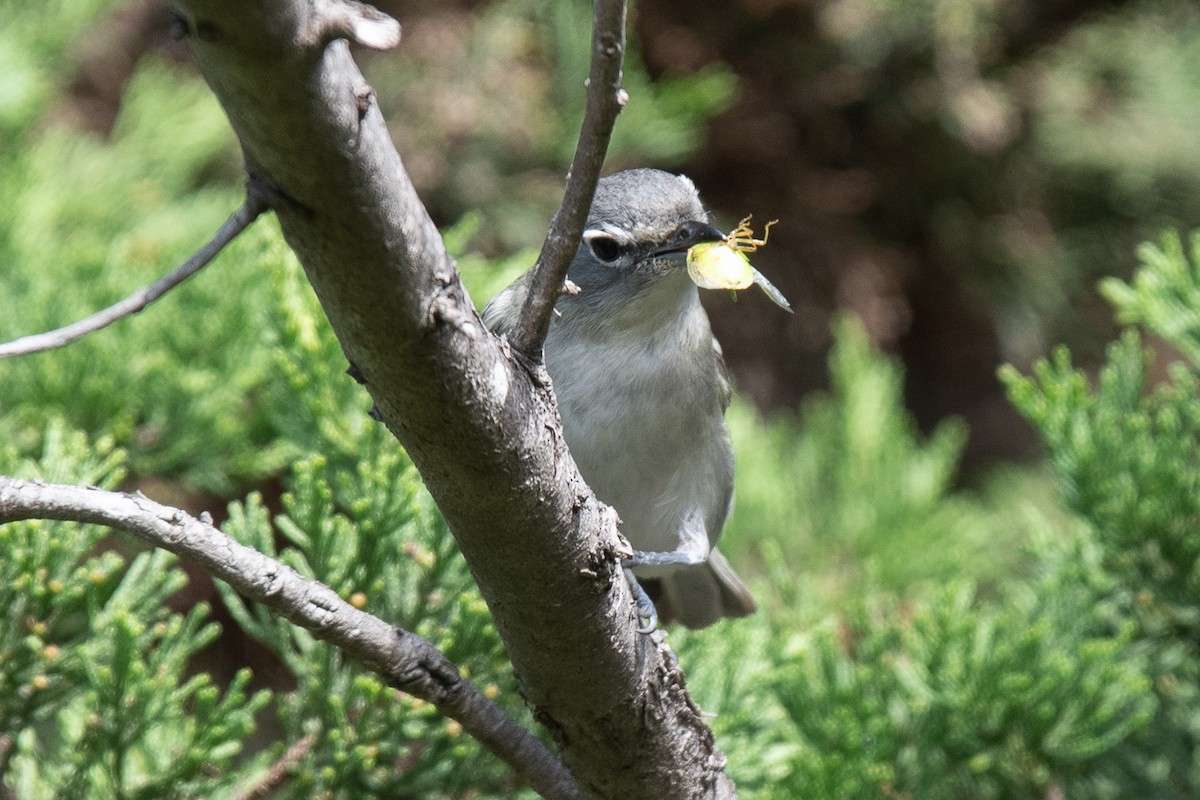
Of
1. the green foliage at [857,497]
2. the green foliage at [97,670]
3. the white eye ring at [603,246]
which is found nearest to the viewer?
the green foliage at [97,670]

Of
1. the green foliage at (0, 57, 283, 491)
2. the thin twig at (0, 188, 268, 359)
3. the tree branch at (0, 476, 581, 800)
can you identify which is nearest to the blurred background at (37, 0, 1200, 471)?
the green foliage at (0, 57, 283, 491)

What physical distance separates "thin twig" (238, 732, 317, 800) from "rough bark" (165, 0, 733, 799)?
535 mm

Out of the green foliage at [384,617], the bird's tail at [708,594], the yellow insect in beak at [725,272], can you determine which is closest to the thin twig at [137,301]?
the yellow insect in beak at [725,272]

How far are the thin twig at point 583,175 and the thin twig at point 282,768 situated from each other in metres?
0.99

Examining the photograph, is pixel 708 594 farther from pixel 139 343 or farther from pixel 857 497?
pixel 139 343

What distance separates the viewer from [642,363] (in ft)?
7.75

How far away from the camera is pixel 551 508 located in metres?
1.32

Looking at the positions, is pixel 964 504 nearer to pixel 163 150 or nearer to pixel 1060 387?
→ pixel 1060 387

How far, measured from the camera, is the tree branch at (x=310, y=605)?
3.85 ft

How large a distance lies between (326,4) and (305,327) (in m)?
1.42

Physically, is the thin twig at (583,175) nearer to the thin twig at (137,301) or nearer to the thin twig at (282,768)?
the thin twig at (137,301)

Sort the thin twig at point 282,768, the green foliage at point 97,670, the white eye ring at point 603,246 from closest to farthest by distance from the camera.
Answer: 1. the green foliage at point 97,670
2. the thin twig at point 282,768
3. the white eye ring at point 603,246

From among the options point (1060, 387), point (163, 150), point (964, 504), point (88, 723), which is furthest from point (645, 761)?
point (163, 150)

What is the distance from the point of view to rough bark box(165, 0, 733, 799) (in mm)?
930
